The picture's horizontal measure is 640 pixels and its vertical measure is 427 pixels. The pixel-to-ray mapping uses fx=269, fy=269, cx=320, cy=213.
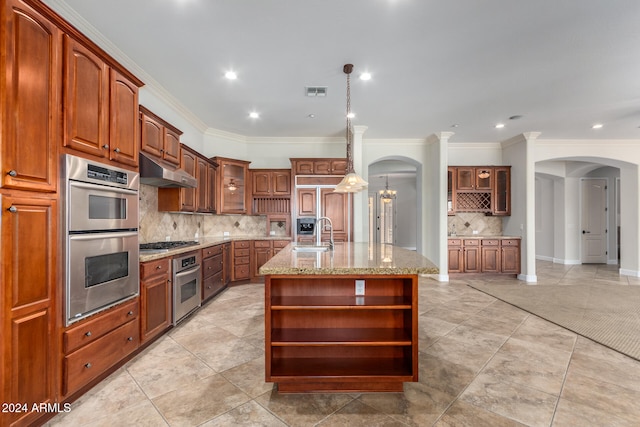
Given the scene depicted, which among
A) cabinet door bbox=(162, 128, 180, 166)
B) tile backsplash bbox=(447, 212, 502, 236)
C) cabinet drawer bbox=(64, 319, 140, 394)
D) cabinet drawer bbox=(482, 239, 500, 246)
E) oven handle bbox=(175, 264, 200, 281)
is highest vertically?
cabinet door bbox=(162, 128, 180, 166)

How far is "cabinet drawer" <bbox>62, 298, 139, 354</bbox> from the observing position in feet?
5.95

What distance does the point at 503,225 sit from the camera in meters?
6.26

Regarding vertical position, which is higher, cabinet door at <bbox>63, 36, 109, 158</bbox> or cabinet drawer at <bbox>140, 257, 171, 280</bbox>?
cabinet door at <bbox>63, 36, 109, 158</bbox>

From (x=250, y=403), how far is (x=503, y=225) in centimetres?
656

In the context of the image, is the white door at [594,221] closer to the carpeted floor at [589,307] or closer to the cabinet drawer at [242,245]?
Result: the carpeted floor at [589,307]

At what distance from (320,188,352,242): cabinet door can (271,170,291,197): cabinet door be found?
0.78 metres

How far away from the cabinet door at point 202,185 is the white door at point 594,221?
943 cm

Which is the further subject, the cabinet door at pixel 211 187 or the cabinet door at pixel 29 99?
the cabinet door at pixel 211 187

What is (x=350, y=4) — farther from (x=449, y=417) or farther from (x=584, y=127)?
(x=584, y=127)

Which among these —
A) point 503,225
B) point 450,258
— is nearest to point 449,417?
point 450,258

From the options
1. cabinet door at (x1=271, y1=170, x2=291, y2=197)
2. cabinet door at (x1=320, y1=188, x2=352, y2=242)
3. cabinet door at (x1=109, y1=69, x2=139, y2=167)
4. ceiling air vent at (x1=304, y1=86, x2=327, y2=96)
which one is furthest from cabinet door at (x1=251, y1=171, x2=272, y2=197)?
cabinet door at (x1=109, y1=69, x2=139, y2=167)

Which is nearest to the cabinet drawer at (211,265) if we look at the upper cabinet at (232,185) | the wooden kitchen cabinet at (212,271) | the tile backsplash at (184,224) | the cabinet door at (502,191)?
the wooden kitchen cabinet at (212,271)

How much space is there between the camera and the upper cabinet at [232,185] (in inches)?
198

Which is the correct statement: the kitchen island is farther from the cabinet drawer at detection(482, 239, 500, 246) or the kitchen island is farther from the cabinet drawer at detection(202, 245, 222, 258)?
the cabinet drawer at detection(482, 239, 500, 246)
